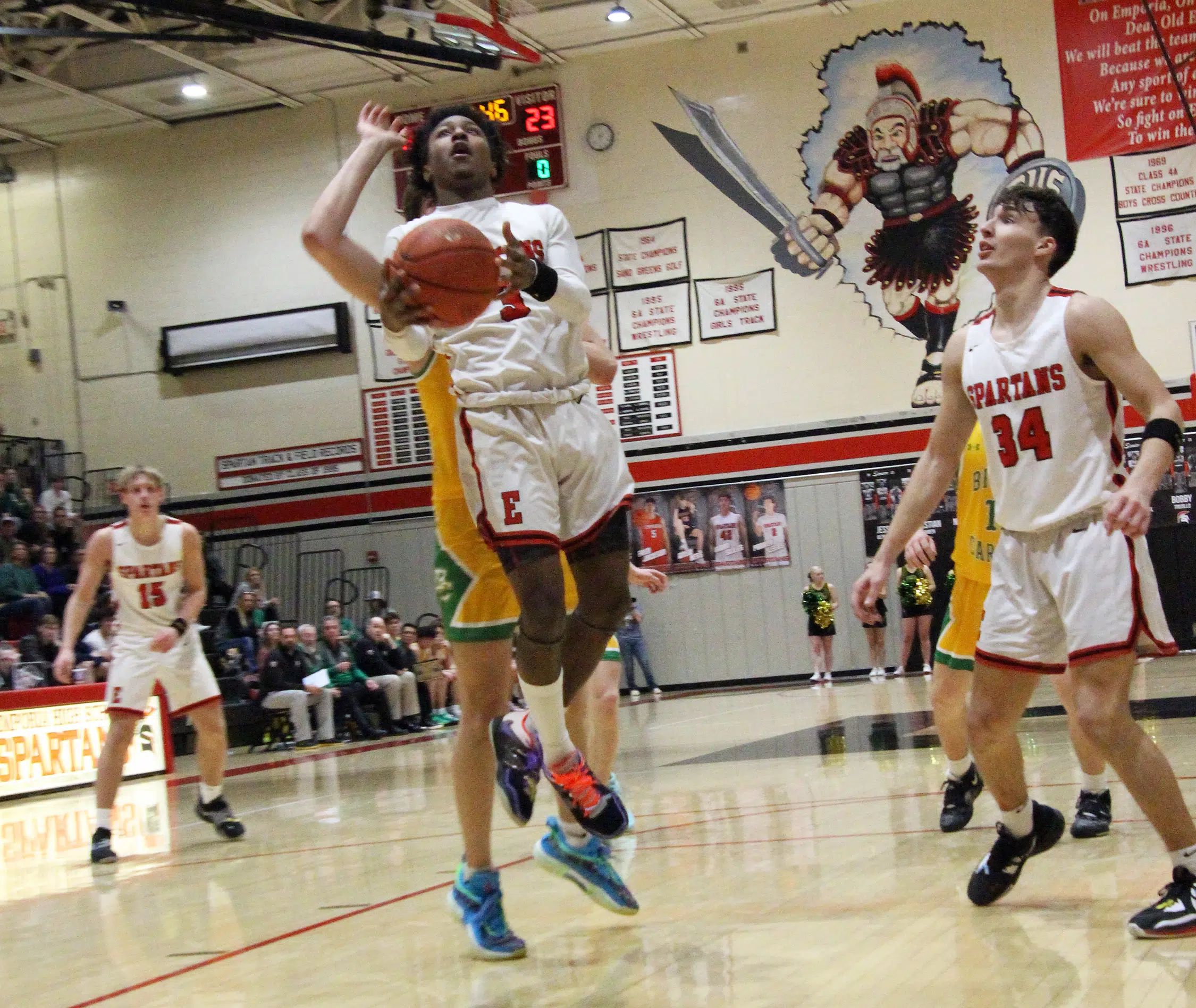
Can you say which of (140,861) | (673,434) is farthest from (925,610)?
(140,861)

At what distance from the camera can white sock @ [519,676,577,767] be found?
341 cm

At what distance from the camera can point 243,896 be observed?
187 inches

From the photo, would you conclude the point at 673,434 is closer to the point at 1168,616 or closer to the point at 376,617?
the point at 376,617

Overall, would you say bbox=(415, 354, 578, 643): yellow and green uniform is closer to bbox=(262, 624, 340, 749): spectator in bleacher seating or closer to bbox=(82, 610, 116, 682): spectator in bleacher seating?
bbox=(82, 610, 116, 682): spectator in bleacher seating

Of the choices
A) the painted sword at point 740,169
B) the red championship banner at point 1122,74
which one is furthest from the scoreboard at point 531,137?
the red championship banner at point 1122,74

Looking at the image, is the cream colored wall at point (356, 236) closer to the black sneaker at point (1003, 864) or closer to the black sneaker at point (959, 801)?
the black sneaker at point (959, 801)

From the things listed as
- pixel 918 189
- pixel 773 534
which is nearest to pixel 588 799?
pixel 773 534

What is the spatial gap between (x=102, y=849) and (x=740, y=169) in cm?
1366

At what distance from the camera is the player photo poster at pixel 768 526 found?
18.1 meters

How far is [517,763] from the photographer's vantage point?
3420 mm

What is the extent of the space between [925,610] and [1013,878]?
1366 cm

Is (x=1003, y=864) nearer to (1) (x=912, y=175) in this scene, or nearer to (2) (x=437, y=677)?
(2) (x=437, y=677)

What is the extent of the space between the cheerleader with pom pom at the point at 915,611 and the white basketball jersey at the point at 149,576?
1112 centimetres

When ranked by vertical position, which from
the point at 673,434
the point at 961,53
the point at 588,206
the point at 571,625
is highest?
the point at 961,53
